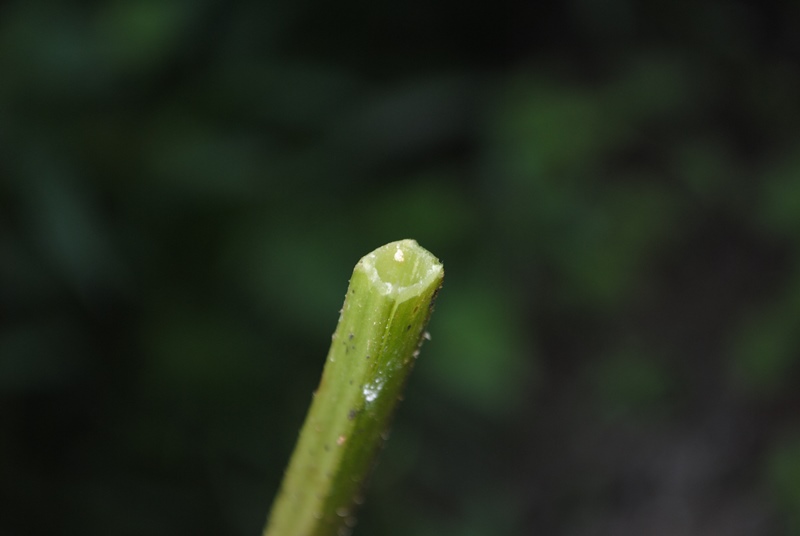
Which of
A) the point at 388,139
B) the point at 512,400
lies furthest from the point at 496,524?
the point at 388,139

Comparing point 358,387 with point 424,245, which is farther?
point 424,245

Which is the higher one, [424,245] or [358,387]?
[424,245]

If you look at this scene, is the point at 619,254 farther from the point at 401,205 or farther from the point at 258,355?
the point at 258,355

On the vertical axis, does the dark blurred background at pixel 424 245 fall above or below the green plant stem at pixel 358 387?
above

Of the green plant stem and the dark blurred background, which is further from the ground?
the dark blurred background

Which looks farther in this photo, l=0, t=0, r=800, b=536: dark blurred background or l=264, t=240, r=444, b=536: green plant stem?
l=0, t=0, r=800, b=536: dark blurred background
